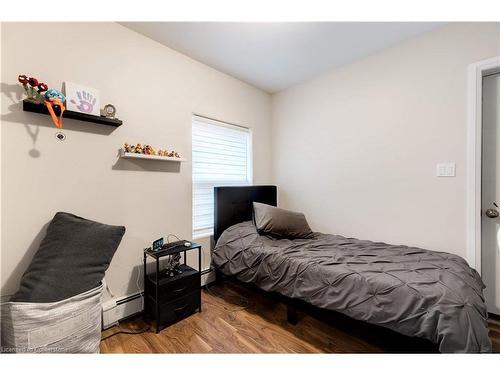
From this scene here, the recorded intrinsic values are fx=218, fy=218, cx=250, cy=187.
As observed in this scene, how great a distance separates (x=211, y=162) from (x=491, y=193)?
8.76 feet

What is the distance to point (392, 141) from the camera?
221cm

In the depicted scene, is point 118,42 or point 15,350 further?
point 118,42

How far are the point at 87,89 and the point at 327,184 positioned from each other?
2540 millimetres

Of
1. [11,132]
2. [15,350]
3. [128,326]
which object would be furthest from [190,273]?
[11,132]

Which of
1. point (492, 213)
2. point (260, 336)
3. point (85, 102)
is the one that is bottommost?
point (260, 336)

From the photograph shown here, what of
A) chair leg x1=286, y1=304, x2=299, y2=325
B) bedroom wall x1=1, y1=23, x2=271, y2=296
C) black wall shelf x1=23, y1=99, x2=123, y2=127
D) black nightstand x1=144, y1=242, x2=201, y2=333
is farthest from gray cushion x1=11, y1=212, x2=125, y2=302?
chair leg x1=286, y1=304, x2=299, y2=325

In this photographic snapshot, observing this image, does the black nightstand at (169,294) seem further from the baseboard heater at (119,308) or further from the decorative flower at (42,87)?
the decorative flower at (42,87)

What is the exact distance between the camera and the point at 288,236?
229 centimetres

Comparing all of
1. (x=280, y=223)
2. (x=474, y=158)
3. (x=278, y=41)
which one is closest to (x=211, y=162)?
(x=280, y=223)

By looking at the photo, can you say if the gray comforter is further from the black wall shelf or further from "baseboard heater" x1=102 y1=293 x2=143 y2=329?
the black wall shelf

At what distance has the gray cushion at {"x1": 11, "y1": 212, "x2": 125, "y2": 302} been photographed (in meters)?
1.26

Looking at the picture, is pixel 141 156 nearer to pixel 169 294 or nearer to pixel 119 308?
pixel 169 294
